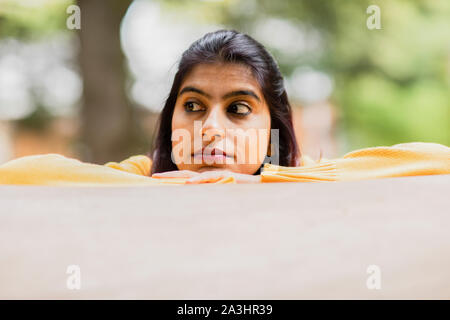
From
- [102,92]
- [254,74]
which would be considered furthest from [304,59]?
[254,74]

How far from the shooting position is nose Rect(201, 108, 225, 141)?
3.22ft

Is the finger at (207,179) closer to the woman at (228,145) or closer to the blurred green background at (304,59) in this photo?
the woman at (228,145)

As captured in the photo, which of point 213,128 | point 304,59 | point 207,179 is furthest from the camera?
point 304,59

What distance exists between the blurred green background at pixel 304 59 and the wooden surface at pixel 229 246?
276cm

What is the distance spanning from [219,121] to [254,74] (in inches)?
6.9

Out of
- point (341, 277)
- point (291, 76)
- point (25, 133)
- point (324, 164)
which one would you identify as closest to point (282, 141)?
point (324, 164)

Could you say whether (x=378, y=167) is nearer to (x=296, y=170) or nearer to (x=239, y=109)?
(x=296, y=170)

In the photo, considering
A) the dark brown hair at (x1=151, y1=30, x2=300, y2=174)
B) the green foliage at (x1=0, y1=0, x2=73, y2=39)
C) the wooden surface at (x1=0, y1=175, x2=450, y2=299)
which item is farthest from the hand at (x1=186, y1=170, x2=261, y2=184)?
the green foliage at (x1=0, y1=0, x2=73, y2=39)

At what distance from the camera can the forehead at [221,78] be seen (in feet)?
3.37

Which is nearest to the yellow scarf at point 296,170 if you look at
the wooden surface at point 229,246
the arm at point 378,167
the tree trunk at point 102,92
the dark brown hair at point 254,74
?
the arm at point 378,167

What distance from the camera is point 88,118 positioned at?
10.6ft

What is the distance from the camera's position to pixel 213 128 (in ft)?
3.22

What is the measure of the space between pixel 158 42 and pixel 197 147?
14.2 ft

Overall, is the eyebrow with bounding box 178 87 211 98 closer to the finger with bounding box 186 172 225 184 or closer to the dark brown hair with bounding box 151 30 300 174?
the dark brown hair with bounding box 151 30 300 174
